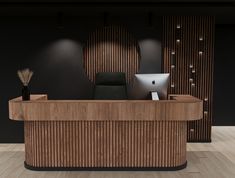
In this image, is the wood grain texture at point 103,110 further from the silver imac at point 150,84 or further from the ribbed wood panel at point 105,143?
the silver imac at point 150,84

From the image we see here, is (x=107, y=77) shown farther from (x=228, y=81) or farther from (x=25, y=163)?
(x=228, y=81)

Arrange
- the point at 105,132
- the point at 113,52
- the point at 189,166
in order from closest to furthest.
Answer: the point at 105,132
the point at 189,166
the point at 113,52

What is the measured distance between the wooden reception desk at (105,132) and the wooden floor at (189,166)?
121mm

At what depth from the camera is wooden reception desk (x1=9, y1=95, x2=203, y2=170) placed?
390 cm

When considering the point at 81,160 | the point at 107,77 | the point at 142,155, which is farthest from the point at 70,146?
the point at 107,77

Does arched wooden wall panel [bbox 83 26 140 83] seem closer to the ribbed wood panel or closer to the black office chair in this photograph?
the black office chair

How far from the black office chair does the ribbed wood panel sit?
1149 millimetres

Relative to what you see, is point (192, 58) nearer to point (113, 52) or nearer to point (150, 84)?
point (113, 52)

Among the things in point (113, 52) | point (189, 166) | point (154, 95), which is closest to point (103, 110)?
point (154, 95)

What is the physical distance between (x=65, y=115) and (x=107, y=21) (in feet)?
7.45

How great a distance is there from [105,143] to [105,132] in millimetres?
146

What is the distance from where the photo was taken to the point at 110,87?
5156 mm

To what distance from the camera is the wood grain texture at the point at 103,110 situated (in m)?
3.88

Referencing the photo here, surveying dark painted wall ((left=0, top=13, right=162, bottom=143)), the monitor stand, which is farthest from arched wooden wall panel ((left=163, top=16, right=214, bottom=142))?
the monitor stand
